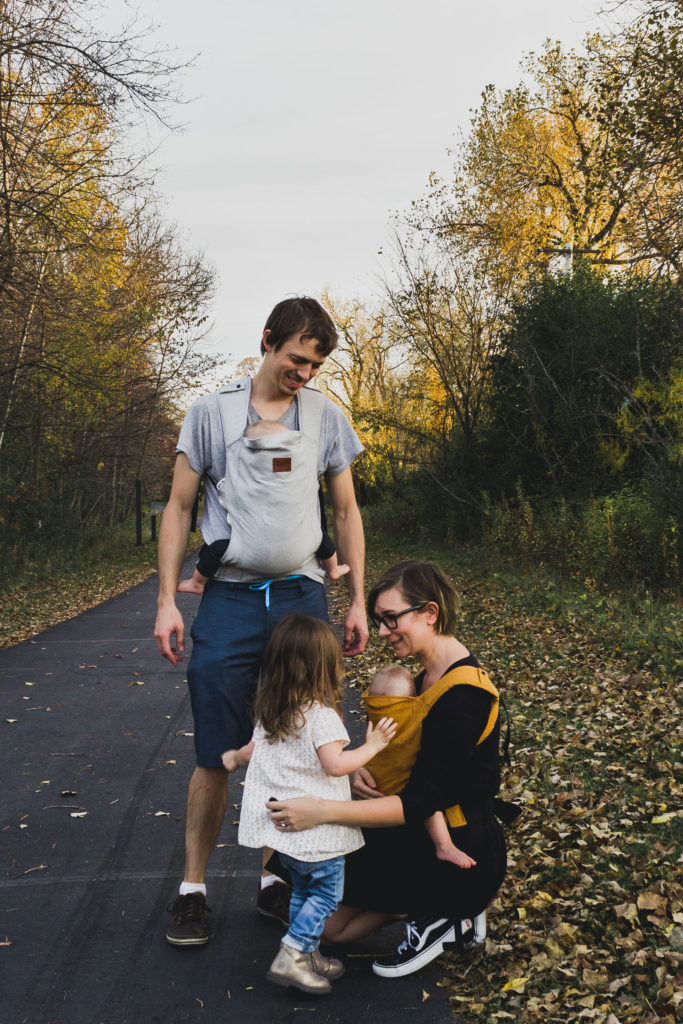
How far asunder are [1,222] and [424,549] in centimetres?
1325

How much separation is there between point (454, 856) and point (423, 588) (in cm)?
96

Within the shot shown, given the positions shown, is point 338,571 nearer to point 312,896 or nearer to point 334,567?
point 334,567

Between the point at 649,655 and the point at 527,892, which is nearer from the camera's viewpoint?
the point at 527,892

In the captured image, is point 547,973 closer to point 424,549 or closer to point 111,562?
point 424,549

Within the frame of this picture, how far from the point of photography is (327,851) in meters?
3.12

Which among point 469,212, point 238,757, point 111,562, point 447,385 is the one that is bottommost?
point 111,562

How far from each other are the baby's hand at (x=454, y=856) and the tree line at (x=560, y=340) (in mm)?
9199

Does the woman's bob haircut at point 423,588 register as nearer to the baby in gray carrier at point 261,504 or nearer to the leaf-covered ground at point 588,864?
the baby in gray carrier at point 261,504

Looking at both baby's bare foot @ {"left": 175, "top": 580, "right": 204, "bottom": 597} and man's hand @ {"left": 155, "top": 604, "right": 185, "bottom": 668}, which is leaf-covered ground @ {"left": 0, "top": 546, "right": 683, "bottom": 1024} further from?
baby's bare foot @ {"left": 175, "top": 580, "right": 204, "bottom": 597}

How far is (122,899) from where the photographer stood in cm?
404

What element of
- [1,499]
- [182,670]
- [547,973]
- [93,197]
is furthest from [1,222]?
[547,973]

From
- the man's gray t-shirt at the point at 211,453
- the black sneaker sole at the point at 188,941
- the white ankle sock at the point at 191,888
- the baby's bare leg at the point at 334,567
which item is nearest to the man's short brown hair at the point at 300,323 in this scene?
the man's gray t-shirt at the point at 211,453

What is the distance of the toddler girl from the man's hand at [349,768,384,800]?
0.41 feet

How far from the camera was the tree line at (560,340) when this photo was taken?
1230 centimetres
